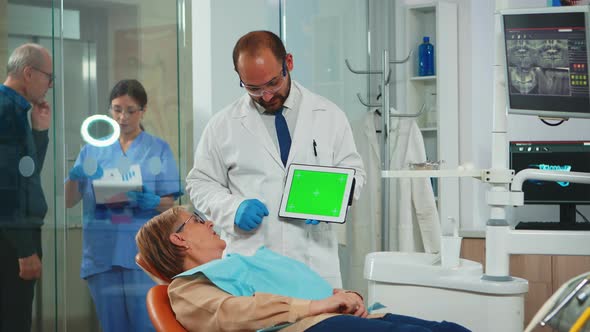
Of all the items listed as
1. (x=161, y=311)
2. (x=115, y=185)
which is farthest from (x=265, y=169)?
(x=161, y=311)

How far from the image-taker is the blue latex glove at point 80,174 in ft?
10.2

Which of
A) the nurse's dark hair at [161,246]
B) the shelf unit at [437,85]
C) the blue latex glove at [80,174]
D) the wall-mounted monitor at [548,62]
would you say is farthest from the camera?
the shelf unit at [437,85]

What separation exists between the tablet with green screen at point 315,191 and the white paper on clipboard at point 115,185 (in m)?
0.81

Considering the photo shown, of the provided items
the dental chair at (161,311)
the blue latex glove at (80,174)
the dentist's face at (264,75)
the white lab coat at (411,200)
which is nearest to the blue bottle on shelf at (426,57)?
the white lab coat at (411,200)

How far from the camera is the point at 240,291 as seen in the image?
2201 millimetres

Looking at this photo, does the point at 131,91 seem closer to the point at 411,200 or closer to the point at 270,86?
the point at 270,86

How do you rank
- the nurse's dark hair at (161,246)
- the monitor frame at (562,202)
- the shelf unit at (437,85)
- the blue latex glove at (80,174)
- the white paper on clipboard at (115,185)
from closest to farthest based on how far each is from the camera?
the nurse's dark hair at (161,246) < the blue latex glove at (80,174) < the white paper on clipboard at (115,185) < the monitor frame at (562,202) < the shelf unit at (437,85)

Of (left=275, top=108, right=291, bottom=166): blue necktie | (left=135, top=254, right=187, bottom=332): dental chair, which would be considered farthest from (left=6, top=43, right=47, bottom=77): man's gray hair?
(left=135, top=254, right=187, bottom=332): dental chair

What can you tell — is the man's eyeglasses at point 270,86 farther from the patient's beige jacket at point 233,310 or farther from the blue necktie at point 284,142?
the patient's beige jacket at point 233,310

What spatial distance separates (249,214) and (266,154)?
0.89 ft

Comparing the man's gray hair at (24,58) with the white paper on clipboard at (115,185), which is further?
the white paper on clipboard at (115,185)

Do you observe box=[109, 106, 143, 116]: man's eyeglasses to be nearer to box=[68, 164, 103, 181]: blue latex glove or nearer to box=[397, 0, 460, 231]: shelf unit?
box=[68, 164, 103, 181]: blue latex glove

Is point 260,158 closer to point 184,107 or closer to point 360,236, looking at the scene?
point 184,107

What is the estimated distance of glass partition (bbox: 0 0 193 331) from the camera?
9.96 ft
